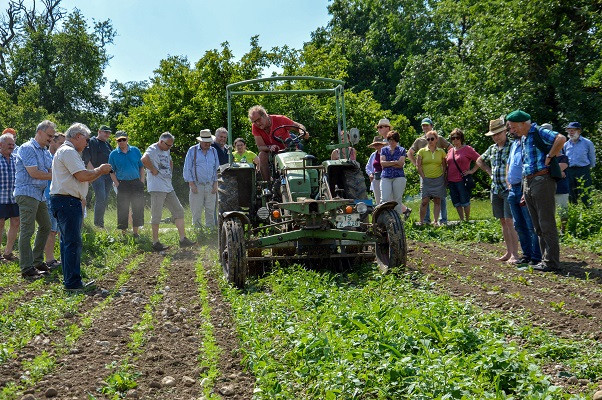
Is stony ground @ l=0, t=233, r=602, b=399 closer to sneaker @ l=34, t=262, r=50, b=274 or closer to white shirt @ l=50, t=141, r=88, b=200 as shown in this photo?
sneaker @ l=34, t=262, r=50, b=274

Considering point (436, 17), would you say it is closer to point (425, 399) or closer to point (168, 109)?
point (168, 109)

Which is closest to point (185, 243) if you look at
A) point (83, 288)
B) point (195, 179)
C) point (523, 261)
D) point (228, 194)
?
point (195, 179)

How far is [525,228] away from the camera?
965 centimetres

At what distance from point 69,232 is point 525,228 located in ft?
18.8

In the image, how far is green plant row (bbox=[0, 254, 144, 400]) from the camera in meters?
4.90

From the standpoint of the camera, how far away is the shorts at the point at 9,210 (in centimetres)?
1062

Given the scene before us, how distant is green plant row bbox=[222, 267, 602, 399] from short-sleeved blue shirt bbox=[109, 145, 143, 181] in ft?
25.5

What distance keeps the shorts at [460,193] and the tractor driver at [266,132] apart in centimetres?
545

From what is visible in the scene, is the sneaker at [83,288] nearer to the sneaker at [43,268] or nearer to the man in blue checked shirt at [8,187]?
the sneaker at [43,268]

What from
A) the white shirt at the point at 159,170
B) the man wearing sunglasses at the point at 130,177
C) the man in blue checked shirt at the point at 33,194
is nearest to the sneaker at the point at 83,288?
the man in blue checked shirt at the point at 33,194

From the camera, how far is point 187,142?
23.5m

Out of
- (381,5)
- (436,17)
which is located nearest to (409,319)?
(436,17)

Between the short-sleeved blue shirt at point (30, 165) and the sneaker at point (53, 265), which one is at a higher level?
the short-sleeved blue shirt at point (30, 165)

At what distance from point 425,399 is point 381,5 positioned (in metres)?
37.6
